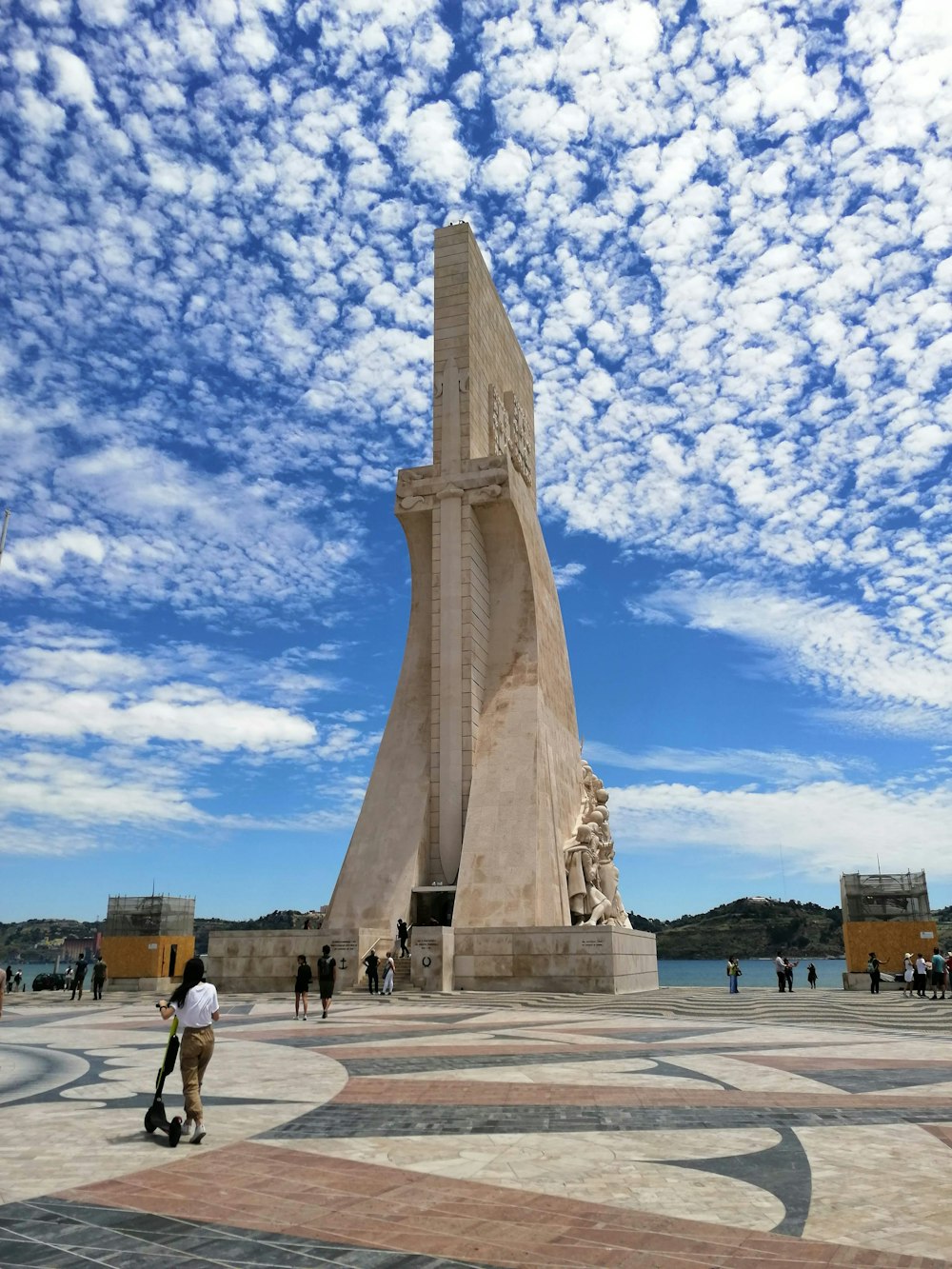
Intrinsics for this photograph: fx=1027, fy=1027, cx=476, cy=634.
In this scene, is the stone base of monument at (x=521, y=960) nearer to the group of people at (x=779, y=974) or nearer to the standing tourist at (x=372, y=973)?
the standing tourist at (x=372, y=973)

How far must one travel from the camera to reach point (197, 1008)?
513 centimetres

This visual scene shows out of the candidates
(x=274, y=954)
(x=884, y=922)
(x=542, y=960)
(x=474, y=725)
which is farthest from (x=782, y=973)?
(x=274, y=954)

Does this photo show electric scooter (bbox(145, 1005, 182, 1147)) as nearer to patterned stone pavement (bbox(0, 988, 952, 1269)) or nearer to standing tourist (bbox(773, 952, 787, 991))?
patterned stone pavement (bbox(0, 988, 952, 1269))

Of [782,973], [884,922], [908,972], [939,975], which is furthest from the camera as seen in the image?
[884,922]

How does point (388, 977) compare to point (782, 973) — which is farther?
point (782, 973)

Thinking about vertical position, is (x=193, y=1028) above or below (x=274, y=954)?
above

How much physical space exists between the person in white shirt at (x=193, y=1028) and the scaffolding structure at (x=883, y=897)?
2100cm

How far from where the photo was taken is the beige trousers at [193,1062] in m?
4.88

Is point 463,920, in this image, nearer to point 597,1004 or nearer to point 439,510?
point 597,1004

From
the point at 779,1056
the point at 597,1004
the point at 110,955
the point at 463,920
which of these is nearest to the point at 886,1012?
the point at 597,1004

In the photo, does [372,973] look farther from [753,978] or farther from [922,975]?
[753,978]

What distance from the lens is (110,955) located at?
2525 centimetres

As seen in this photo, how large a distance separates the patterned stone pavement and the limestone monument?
413 inches

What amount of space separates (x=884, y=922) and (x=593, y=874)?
20.5 feet
